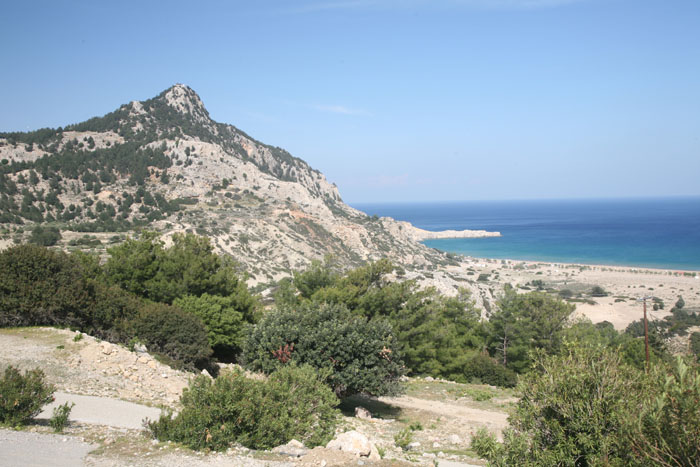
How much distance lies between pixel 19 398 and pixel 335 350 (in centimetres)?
904

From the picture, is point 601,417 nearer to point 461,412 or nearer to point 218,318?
point 461,412

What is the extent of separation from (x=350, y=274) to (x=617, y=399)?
18.5 metres

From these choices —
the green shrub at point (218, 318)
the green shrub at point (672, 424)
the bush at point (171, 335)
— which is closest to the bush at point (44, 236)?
the green shrub at point (218, 318)

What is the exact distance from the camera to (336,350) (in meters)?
15.3

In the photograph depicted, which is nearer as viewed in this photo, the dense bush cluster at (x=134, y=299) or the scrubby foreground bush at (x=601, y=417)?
the scrubby foreground bush at (x=601, y=417)

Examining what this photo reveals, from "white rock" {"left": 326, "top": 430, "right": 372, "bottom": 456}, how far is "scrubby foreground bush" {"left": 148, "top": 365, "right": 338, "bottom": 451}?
0.96 meters

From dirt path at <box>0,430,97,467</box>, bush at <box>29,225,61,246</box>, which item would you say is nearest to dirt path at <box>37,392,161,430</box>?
dirt path at <box>0,430,97,467</box>

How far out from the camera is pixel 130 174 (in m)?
64.0

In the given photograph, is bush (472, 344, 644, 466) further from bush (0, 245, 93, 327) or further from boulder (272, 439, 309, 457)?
bush (0, 245, 93, 327)

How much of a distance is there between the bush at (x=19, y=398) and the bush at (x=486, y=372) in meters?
22.0

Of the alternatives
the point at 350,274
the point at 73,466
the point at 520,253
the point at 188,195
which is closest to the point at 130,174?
the point at 188,195

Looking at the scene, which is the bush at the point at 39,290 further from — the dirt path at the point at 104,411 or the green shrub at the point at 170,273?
the dirt path at the point at 104,411

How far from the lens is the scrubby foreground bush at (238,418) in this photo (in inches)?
336

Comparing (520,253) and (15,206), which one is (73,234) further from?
(520,253)
